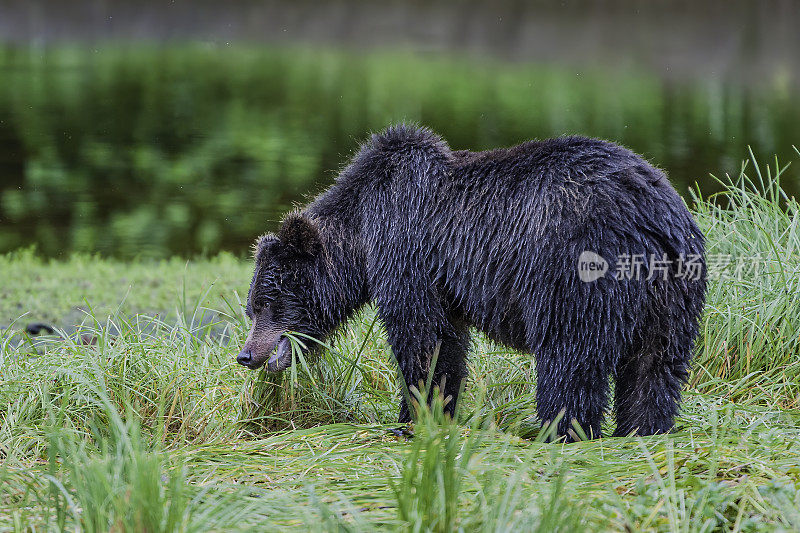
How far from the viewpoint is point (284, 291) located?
15.7ft

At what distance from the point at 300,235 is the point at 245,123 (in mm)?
10357

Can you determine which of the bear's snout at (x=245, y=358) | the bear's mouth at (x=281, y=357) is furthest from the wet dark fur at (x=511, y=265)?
the bear's snout at (x=245, y=358)

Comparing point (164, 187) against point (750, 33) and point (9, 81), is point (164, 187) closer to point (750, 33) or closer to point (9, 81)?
point (9, 81)

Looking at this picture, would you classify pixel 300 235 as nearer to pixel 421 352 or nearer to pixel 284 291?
pixel 284 291

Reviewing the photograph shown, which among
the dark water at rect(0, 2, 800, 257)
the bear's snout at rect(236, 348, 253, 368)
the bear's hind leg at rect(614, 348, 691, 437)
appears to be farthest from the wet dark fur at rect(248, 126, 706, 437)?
the dark water at rect(0, 2, 800, 257)

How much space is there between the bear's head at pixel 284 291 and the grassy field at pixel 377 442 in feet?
0.74

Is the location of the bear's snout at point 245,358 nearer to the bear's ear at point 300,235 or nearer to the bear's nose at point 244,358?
the bear's nose at point 244,358

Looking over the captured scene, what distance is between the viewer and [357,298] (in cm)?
488

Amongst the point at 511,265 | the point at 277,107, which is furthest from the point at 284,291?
the point at 277,107

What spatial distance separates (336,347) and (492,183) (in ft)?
5.62

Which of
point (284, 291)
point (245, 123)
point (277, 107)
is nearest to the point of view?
point (284, 291)

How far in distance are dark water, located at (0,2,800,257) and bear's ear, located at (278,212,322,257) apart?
6268mm

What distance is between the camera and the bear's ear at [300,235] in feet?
15.5

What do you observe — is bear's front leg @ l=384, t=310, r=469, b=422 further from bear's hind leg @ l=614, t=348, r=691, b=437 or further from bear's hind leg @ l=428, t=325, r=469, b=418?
bear's hind leg @ l=614, t=348, r=691, b=437
